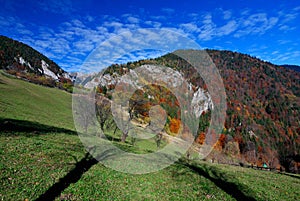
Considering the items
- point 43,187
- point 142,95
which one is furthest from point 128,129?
point 43,187

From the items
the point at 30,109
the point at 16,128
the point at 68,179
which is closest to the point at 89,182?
the point at 68,179

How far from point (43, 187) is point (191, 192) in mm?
9198

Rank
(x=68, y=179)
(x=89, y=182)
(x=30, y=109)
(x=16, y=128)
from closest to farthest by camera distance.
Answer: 1. (x=68, y=179)
2. (x=89, y=182)
3. (x=16, y=128)
4. (x=30, y=109)

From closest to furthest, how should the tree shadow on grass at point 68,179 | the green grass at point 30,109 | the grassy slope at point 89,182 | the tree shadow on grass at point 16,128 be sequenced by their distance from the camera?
1. the tree shadow on grass at point 68,179
2. the grassy slope at point 89,182
3. the tree shadow on grass at point 16,128
4. the green grass at point 30,109

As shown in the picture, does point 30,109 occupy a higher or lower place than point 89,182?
lower

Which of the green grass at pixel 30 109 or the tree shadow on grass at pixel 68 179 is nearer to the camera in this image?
the tree shadow on grass at pixel 68 179

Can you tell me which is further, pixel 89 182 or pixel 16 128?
pixel 16 128

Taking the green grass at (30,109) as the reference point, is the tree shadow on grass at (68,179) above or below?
above

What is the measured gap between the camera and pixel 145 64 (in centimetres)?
1725

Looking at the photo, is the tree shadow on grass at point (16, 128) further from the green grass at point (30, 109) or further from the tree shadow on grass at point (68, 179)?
the tree shadow on grass at point (68, 179)

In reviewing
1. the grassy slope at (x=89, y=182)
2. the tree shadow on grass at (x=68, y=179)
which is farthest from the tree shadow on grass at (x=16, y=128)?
the tree shadow on grass at (x=68, y=179)

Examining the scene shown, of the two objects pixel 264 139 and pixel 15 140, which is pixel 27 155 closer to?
pixel 15 140

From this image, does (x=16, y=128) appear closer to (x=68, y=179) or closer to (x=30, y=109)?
(x=68, y=179)

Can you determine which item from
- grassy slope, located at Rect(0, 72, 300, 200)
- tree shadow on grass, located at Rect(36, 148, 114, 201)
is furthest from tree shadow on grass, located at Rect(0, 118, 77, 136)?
tree shadow on grass, located at Rect(36, 148, 114, 201)
